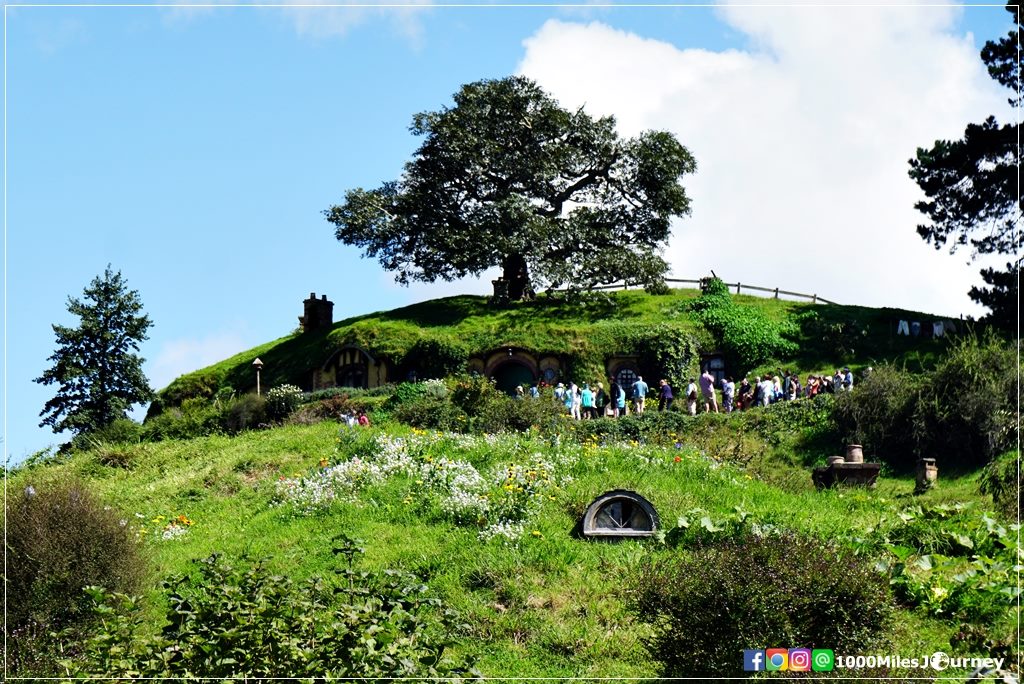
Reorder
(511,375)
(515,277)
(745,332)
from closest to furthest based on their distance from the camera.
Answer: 1. (511,375)
2. (745,332)
3. (515,277)

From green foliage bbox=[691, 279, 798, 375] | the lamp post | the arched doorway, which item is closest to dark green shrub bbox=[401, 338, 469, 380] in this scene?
the arched doorway

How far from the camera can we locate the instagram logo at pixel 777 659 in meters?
12.3

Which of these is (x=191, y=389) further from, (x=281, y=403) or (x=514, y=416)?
(x=514, y=416)

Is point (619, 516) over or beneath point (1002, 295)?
beneath

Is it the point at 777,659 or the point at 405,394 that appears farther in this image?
the point at 405,394

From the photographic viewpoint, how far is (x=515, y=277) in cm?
5094

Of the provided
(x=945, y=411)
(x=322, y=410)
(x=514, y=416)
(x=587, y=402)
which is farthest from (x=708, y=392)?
(x=322, y=410)

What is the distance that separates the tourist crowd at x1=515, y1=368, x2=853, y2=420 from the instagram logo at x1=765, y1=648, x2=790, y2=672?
72.0ft

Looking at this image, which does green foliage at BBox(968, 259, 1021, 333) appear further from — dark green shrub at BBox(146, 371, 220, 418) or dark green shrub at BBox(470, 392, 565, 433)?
dark green shrub at BBox(146, 371, 220, 418)

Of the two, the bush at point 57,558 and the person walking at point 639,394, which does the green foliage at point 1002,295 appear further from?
the bush at point 57,558

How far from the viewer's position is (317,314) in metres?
52.1

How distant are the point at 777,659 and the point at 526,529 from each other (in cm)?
711

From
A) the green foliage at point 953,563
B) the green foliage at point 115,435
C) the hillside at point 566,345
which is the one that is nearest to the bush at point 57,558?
the green foliage at point 953,563

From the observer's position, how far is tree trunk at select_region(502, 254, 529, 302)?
166 ft
